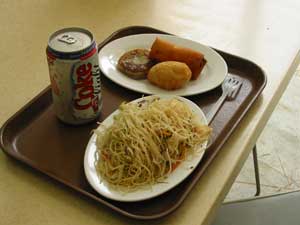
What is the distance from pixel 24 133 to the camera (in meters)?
0.72

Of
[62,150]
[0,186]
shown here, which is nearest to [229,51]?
[62,150]

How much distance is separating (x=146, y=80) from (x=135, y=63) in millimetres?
45

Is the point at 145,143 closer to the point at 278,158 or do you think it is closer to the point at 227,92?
the point at 227,92

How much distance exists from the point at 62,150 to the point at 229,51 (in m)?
0.44

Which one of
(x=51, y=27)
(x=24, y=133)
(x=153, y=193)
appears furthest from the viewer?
(x=51, y=27)

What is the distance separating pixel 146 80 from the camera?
2.76 feet

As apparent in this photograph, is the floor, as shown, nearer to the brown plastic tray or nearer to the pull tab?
the brown plastic tray

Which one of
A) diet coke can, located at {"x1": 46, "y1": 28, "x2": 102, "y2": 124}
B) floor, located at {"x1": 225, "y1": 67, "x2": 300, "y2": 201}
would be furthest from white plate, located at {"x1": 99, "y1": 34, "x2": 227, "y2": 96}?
floor, located at {"x1": 225, "y1": 67, "x2": 300, "y2": 201}

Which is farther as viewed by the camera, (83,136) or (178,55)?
(178,55)

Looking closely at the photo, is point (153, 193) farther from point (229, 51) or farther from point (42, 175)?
point (229, 51)

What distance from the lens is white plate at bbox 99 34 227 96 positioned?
2.67 feet

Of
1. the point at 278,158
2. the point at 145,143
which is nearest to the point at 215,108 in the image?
the point at 145,143

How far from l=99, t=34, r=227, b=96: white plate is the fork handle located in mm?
28

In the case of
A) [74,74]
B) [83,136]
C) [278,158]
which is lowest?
[278,158]
